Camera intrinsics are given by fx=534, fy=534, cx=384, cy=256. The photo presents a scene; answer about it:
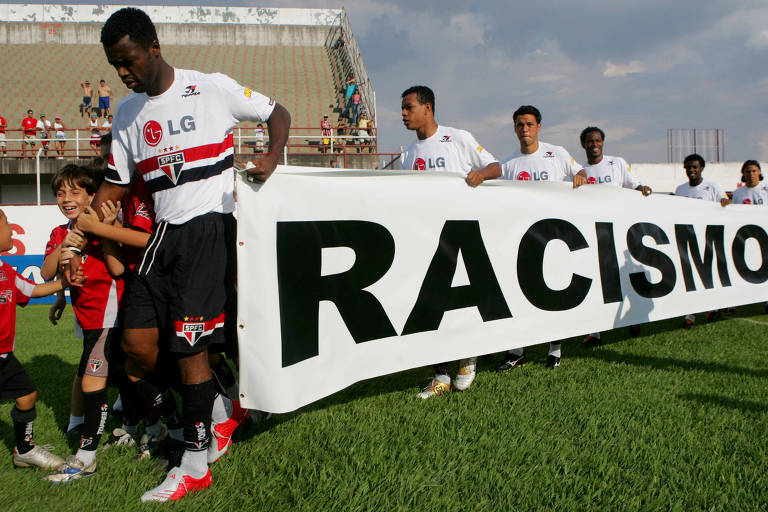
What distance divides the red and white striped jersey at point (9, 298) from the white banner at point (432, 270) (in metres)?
1.33

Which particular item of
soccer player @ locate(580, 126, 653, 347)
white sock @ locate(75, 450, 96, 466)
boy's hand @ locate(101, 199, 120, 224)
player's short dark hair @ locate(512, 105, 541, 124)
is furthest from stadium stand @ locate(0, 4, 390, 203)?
white sock @ locate(75, 450, 96, 466)

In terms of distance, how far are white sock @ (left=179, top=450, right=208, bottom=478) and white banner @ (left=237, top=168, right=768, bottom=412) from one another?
37cm

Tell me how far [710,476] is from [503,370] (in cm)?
217

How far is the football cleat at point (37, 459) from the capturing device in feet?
9.27

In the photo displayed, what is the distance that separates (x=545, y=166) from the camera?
17.5 ft

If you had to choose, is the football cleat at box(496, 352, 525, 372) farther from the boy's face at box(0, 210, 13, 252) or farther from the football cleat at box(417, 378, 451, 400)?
the boy's face at box(0, 210, 13, 252)

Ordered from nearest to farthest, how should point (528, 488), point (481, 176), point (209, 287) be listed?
point (528, 488)
point (209, 287)
point (481, 176)

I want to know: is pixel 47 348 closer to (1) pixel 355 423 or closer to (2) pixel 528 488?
(1) pixel 355 423

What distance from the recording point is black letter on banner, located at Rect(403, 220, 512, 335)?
3.66 meters

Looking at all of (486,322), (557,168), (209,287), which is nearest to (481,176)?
(486,322)

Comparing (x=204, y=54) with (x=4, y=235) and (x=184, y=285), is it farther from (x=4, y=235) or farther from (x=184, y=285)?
(x=184, y=285)

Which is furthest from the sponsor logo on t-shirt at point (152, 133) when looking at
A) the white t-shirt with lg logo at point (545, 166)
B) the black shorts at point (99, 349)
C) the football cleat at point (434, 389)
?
the white t-shirt with lg logo at point (545, 166)

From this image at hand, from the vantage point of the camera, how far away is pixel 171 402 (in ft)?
9.71

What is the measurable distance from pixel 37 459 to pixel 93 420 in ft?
1.20
